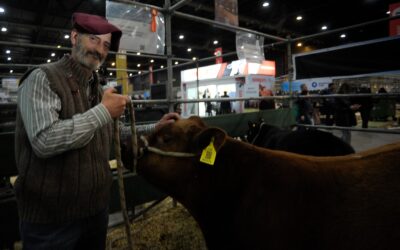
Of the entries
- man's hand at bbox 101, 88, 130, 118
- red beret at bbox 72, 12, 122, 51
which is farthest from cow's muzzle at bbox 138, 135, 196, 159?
red beret at bbox 72, 12, 122, 51

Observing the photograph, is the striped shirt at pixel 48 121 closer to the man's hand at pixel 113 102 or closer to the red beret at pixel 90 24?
the man's hand at pixel 113 102

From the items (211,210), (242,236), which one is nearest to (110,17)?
(211,210)

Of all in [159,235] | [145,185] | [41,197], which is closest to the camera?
[41,197]

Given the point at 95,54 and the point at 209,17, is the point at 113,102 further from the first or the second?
the point at 209,17

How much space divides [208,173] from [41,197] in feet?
2.64

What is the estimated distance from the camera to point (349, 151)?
8.88ft

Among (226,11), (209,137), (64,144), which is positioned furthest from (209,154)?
(226,11)

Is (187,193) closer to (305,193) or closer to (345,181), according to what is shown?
(305,193)

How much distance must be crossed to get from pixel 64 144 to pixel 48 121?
0.11m

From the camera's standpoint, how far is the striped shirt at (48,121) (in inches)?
42.6

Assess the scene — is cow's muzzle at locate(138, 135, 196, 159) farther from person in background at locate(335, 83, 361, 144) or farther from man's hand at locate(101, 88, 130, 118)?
person in background at locate(335, 83, 361, 144)

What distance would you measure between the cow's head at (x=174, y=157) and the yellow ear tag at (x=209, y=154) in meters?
0.02

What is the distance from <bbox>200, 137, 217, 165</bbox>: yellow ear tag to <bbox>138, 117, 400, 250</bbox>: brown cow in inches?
1.0

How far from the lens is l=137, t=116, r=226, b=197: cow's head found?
1.52m
